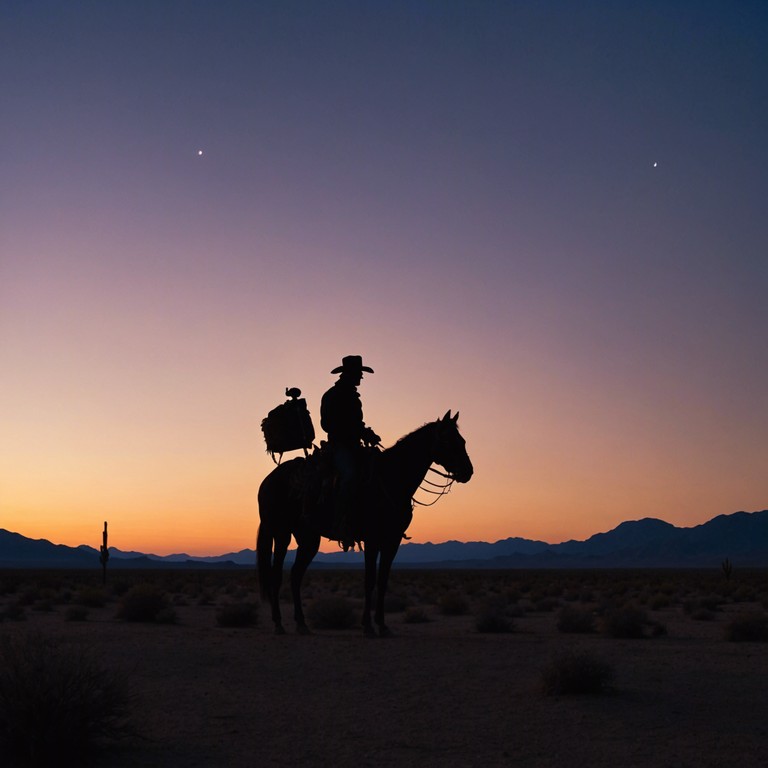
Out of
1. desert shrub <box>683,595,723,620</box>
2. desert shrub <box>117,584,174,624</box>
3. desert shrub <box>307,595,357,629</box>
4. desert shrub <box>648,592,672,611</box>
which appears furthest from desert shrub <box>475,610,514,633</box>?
desert shrub <box>648,592,672,611</box>

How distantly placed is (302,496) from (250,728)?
7.14 m

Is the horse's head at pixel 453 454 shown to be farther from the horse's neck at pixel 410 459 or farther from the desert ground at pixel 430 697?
the desert ground at pixel 430 697

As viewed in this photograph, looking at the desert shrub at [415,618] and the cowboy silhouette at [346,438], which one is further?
the desert shrub at [415,618]

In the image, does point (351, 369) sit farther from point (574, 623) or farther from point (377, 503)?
point (574, 623)

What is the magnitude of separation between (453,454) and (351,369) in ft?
7.53

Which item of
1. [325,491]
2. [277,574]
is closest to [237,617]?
[277,574]

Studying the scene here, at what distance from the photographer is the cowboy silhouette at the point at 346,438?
14.6 meters

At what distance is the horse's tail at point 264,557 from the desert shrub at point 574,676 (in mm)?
7358

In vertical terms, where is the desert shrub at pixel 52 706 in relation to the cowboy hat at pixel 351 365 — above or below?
below

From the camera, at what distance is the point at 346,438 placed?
14.9m

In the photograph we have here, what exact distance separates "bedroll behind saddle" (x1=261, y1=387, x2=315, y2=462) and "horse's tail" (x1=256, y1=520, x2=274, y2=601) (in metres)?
1.49

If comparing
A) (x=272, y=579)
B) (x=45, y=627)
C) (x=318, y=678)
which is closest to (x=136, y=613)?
(x=45, y=627)

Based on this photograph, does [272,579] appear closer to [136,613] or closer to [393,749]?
[136,613]

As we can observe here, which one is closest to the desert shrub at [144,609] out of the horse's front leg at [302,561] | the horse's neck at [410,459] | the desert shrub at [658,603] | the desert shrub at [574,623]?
the horse's front leg at [302,561]
